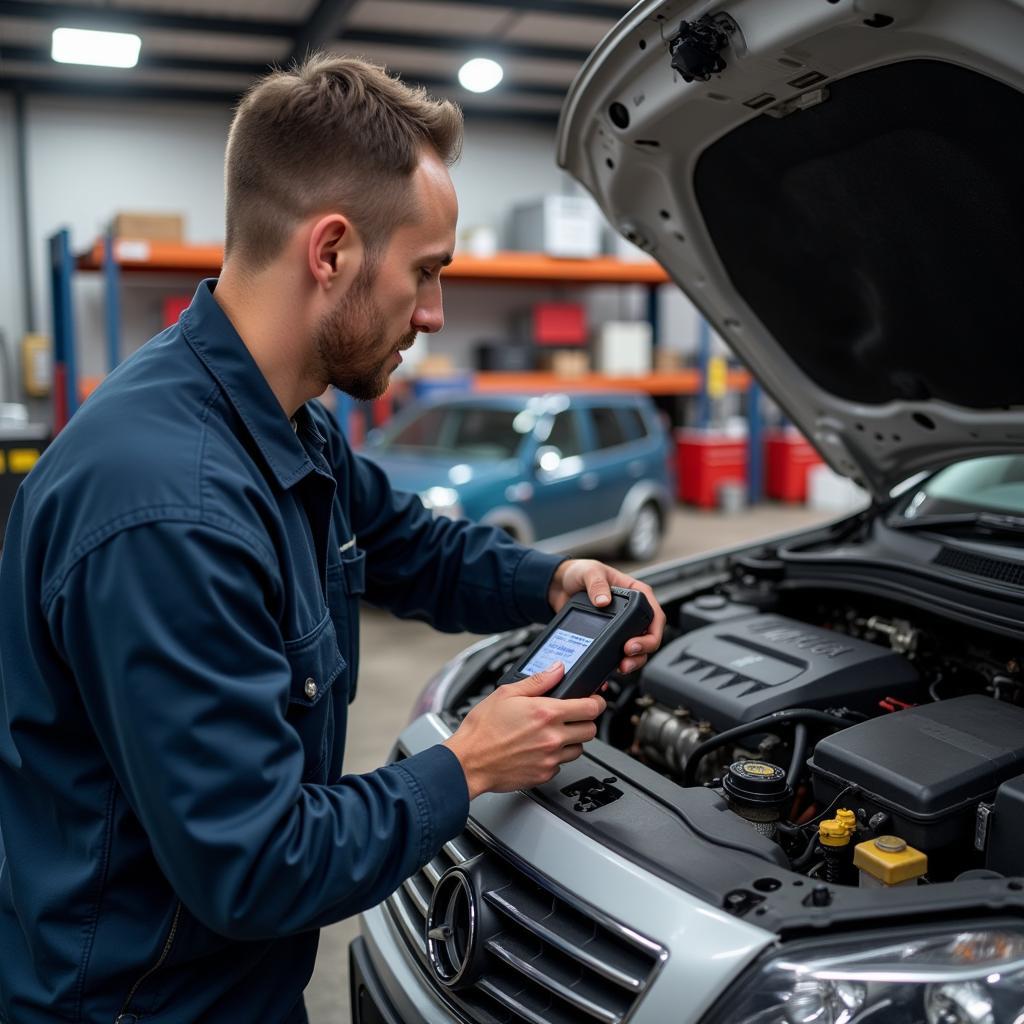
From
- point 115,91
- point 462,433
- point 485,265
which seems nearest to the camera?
point 462,433

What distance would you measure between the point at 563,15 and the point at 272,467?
24.8 feet

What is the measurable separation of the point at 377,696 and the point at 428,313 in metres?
3.22

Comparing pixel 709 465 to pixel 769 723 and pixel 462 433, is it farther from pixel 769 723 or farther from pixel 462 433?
pixel 769 723

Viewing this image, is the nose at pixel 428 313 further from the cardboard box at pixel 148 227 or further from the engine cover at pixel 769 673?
the cardboard box at pixel 148 227

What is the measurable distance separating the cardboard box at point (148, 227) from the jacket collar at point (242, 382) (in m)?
6.76

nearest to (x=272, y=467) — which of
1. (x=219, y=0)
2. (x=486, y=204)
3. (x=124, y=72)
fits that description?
(x=219, y=0)

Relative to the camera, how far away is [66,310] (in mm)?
6039

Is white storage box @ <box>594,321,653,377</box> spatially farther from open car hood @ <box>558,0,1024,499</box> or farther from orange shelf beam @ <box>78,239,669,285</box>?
open car hood @ <box>558,0,1024,499</box>

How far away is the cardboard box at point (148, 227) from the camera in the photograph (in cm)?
721

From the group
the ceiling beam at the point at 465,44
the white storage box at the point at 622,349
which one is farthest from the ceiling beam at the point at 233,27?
the white storage box at the point at 622,349

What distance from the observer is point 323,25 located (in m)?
7.54

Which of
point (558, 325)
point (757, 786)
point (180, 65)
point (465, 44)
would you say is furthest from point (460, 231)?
point (757, 786)

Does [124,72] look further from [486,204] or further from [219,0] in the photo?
[486,204]

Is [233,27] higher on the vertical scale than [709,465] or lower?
higher
